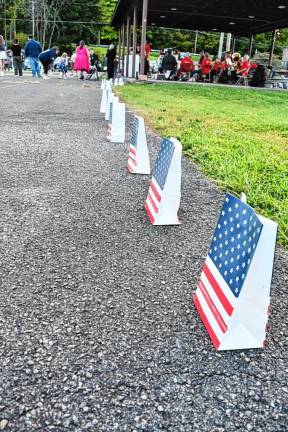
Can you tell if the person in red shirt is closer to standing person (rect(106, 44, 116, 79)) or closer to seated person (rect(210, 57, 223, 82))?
seated person (rect(210, 57, 223, 82))

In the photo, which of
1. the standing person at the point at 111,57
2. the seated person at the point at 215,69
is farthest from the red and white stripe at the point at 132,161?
the seated person at the point at 215,69

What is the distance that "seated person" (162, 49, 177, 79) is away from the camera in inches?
915

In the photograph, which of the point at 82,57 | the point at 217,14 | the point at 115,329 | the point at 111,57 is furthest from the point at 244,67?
the point at 115,329

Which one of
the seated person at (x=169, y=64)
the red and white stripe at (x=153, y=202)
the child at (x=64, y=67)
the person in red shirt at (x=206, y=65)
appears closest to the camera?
the red and white stripe at (x=153, y=202)

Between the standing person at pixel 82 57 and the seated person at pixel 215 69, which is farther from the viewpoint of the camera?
the seated person at pixel 215 69

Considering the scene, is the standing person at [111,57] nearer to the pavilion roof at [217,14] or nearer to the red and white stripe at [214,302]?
the pavilion roof at [217,14]

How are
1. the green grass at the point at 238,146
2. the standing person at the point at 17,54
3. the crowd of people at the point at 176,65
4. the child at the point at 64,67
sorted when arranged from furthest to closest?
the child at the point at 64,67 < the crowd of people at the point at 176,65 < the standing person at the point at 17,54 < the green grass at the point at 238,146

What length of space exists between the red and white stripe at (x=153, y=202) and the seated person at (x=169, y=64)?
2125 centimetres

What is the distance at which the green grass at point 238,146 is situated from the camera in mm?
3893

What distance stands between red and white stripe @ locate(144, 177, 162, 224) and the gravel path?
0.08 metres

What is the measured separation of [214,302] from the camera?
6.40ft

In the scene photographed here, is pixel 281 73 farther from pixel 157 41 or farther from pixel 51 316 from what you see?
pixel 157 41

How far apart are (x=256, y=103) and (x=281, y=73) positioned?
1364 centimetres

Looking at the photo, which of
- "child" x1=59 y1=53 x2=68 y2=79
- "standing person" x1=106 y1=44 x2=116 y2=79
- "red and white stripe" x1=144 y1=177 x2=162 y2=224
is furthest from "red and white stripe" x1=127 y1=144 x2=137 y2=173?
"child" x1=59 y1=53 x2=68 y2=79
